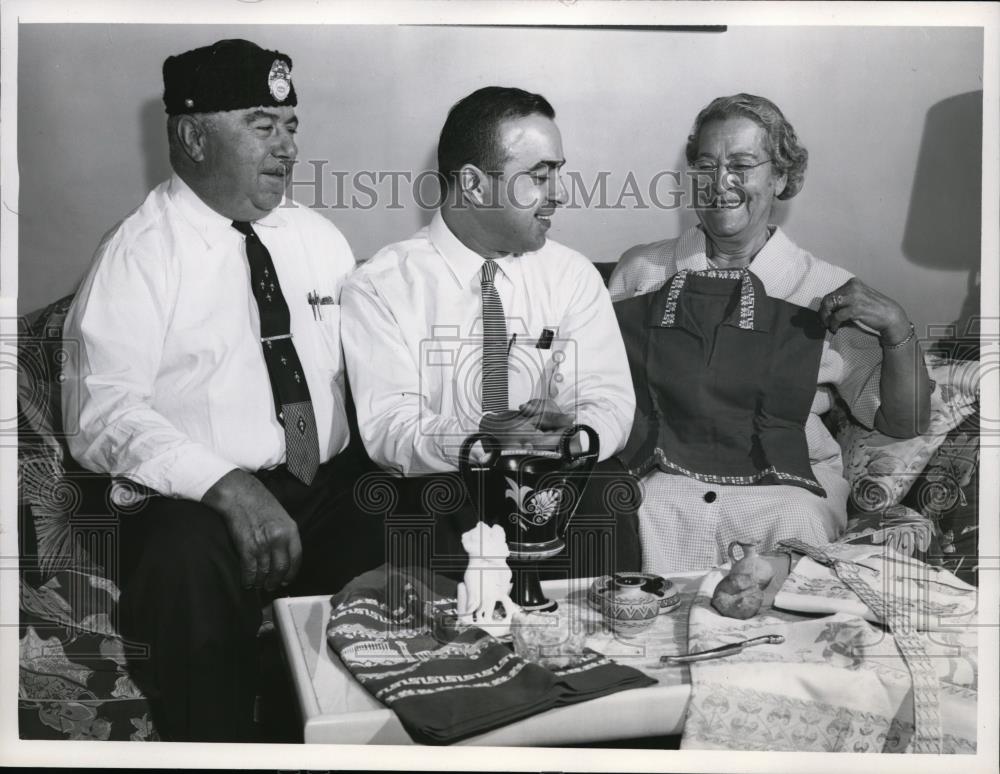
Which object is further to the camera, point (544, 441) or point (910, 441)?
point (910, 441)

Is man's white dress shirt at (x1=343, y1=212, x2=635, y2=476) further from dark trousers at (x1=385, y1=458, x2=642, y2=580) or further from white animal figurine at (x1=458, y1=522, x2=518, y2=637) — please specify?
white animal figurine at (x1=458, y1=522, x2=518, y2=637)

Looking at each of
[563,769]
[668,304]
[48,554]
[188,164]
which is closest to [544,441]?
[668,304]

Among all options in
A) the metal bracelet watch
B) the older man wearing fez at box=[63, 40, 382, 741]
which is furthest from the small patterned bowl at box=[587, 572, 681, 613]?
the metal bracelet watch

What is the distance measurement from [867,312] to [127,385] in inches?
69.6

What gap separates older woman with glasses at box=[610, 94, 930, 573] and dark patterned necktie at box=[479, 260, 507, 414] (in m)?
0.30

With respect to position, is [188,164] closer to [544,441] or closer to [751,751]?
[544,441]

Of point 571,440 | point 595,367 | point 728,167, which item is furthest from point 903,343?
point 571,440

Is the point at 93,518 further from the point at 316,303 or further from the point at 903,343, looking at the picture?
the point at 903,343

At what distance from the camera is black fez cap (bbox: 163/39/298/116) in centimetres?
242

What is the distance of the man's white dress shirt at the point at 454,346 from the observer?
2.44 m

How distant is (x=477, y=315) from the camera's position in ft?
8.09

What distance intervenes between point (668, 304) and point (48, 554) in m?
1.63

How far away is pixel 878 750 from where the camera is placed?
2385 millimetres

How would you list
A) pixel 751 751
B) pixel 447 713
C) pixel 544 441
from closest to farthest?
pixel 447 713, pixel 544 441, pixel 751 751
